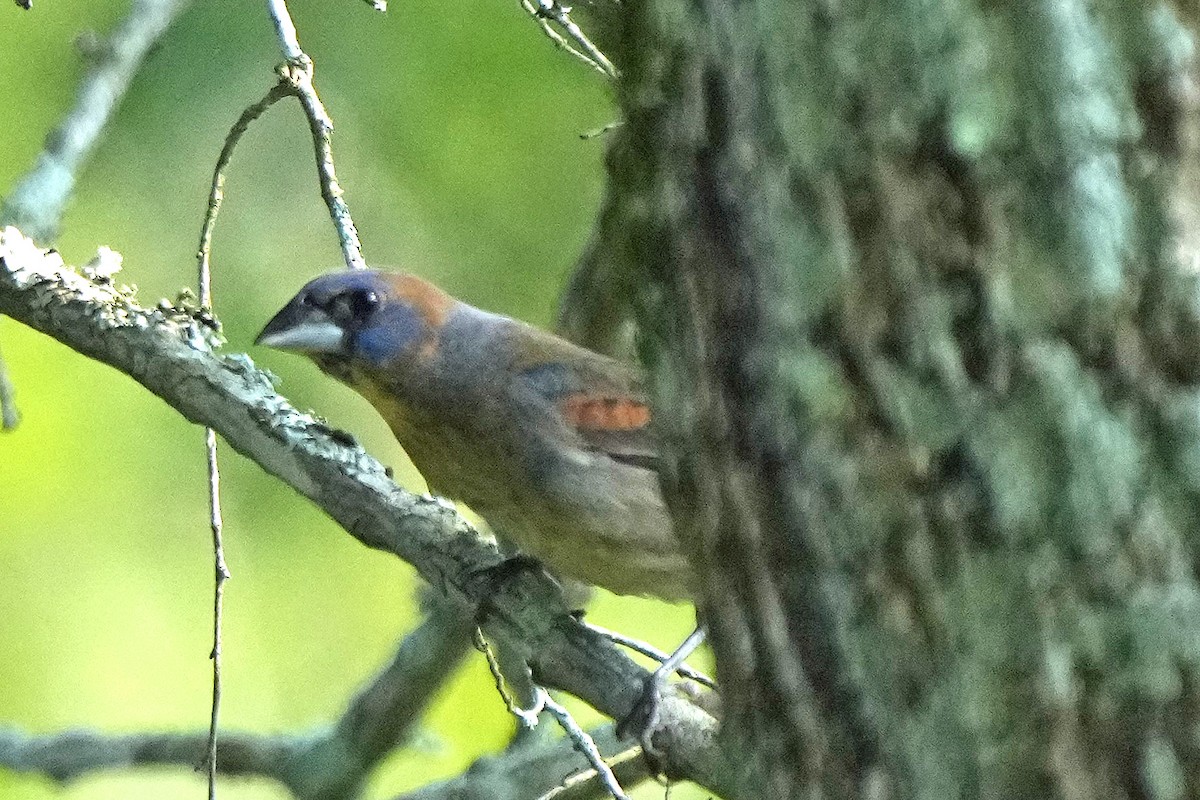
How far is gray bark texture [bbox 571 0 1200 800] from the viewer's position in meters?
1.20

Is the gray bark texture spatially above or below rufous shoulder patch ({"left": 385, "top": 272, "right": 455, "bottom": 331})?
above

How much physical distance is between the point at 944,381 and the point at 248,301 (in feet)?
16.1

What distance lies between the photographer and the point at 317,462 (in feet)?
9.64

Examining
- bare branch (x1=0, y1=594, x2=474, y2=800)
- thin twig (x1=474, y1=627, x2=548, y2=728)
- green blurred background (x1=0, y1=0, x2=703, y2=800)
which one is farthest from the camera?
green blurred background (x1=0, y1=0, x2=703, y2=800)

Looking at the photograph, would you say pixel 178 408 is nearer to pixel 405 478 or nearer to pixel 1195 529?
pixel 1195 529

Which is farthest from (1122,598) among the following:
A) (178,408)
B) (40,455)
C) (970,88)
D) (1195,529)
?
(40,455)

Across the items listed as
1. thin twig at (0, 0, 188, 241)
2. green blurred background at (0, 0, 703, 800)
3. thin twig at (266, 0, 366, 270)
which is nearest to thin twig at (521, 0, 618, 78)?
thin twig at (266, 0, 366, 270)

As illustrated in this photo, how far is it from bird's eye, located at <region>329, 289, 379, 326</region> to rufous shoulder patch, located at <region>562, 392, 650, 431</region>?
19.2 inches

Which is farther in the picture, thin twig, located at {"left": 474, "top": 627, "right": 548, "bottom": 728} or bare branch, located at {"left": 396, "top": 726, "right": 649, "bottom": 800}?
bare branch, located at {"left": 396, "top": 726, "right": 649, "bottom": 800}

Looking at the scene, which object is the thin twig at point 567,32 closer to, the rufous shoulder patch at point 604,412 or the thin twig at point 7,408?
the rufous shoulder patch at point 604,412

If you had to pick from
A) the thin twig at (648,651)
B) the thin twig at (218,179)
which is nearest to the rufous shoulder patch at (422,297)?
the thin twig at (218,179)

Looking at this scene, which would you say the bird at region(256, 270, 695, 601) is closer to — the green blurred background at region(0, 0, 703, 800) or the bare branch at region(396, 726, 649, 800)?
the bare branch at region(396, 726, 649, 800)

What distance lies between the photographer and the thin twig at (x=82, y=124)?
371 centimetres

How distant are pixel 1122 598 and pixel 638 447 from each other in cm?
245
